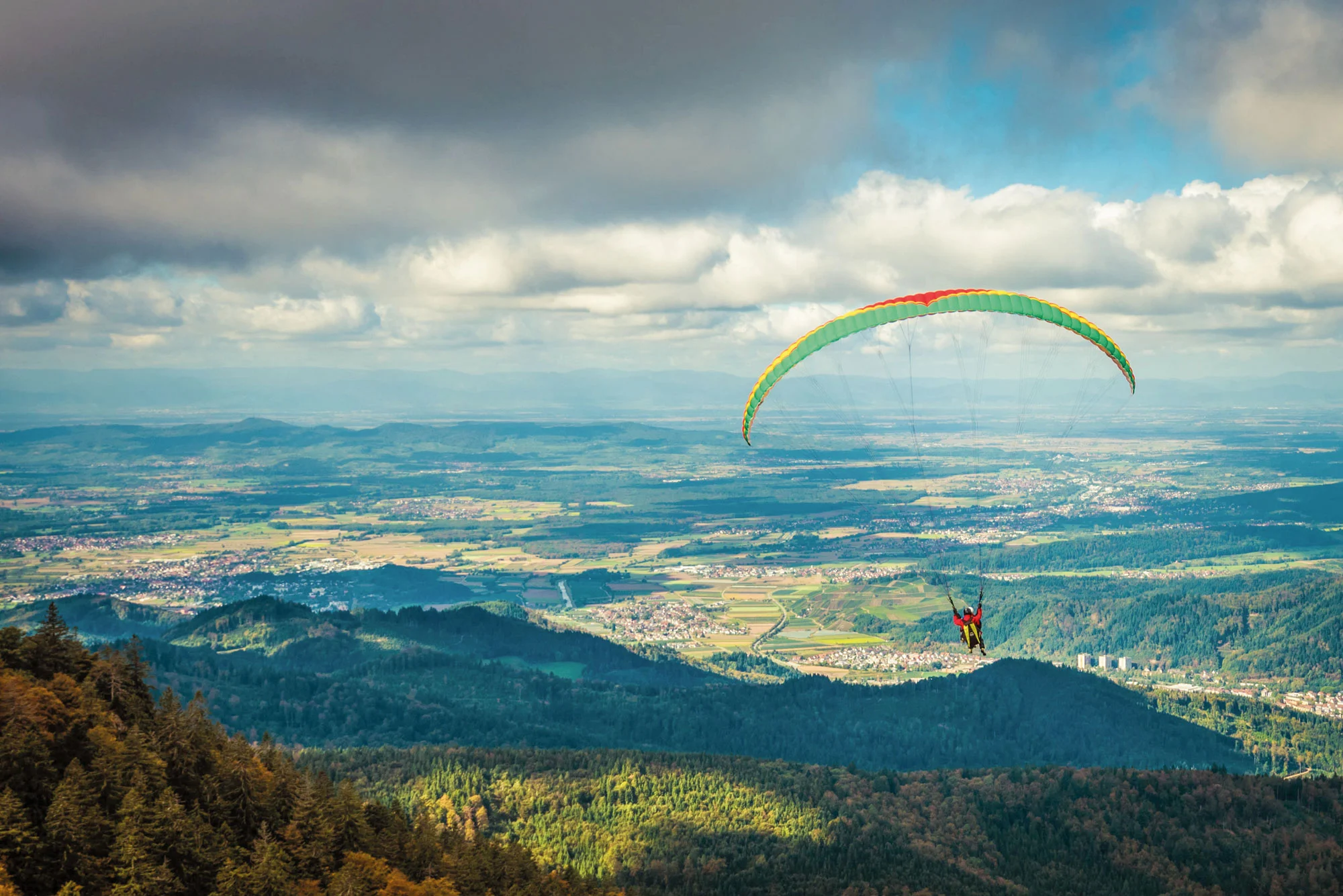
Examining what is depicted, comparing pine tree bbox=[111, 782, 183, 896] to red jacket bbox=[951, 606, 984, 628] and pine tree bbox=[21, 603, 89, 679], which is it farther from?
red jacket bbox=[951, 606, 984, 628]

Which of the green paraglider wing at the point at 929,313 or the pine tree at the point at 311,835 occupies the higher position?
the green paraglider wing at the point at 929,313

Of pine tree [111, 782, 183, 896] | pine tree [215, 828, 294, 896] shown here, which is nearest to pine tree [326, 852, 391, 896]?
pine tree [215, 828, 294, 896]

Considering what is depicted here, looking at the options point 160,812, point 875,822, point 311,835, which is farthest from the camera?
point 875,822

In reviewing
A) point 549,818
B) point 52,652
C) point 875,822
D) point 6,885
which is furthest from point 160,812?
point 875,822

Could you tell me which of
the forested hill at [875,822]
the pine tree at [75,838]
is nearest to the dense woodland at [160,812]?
the pine tree at [75,838]

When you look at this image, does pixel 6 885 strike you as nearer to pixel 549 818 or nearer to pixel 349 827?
pixel 349 827

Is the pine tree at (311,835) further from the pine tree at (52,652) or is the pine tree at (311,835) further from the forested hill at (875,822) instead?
the forested hill at (875,822)
